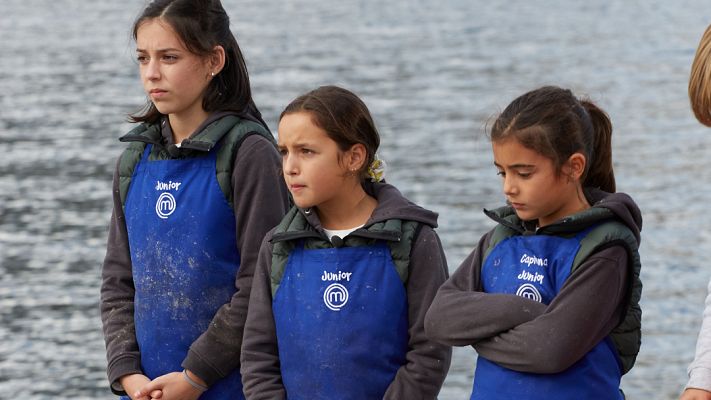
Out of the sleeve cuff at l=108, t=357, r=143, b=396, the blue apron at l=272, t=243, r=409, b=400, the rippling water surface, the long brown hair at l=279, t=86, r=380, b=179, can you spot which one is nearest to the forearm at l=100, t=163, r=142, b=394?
the sleeve cuff at l=108, t=357, r=143, b=396

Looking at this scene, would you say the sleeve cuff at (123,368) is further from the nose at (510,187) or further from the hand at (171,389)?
the nose at (510,187)

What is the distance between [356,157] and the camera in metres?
4.05

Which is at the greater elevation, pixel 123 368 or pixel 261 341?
pixel 261 341

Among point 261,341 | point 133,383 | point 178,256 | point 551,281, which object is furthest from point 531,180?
point 133,383

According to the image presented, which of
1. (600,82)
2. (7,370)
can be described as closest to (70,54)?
(600,82)

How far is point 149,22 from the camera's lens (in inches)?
170

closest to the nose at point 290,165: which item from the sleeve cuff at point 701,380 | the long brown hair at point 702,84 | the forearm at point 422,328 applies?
the forearm at point 422,328

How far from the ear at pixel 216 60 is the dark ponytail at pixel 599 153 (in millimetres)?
1164

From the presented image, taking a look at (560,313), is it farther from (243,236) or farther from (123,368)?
(123,368)

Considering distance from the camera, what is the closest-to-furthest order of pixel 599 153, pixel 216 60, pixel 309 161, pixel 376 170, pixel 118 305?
pixel 599 153 → pixel 309 161 → pixel 376 170 → pixel 216 60 → pixel 118 305

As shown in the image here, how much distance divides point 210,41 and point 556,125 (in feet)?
3.90

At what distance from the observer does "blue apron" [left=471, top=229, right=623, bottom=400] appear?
364 cm

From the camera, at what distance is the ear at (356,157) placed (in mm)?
4031

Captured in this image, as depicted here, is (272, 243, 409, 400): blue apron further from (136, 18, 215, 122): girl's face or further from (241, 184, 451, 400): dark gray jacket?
(136, 18, 215, 122): girl's face
